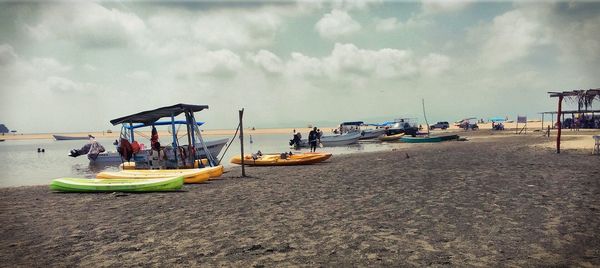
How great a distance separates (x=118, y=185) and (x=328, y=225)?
9.16 m

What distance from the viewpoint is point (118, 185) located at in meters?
13.0

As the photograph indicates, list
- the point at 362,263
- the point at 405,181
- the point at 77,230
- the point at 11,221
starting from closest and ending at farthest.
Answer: the point at 362,263, the point at 77,230, the point at 11,221, the point at 405,181

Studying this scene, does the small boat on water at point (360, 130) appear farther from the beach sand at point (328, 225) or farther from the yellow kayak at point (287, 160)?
the beach sand at point (328, 225)

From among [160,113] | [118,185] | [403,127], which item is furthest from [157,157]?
[403,127]

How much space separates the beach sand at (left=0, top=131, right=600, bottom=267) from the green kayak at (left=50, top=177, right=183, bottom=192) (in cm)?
51

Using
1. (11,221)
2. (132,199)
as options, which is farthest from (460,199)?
(11,221)

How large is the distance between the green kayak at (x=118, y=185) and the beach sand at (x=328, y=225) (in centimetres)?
51

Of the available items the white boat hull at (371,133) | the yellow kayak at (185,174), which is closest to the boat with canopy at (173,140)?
the yellow kayak at (185,174)

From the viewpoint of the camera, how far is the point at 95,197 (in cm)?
1218

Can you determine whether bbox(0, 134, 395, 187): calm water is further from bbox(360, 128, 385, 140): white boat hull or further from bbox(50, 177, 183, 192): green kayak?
bbox(50, 177, 183, 192): green kayak

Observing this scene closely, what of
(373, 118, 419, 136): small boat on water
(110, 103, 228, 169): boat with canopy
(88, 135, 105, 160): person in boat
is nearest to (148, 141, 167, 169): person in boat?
(110, 103, 228, 169): boat with canopy

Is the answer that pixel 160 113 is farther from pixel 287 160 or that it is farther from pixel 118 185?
pixel 287 160

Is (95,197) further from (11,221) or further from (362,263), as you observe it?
(362,263)

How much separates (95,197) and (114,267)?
786 centimetres
